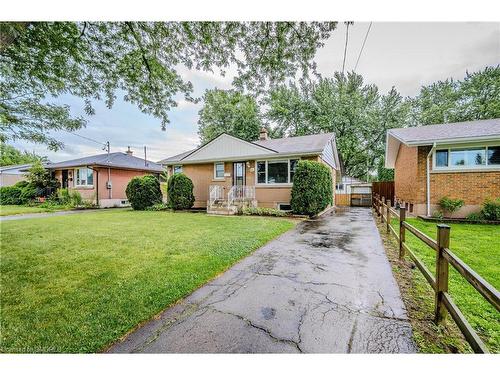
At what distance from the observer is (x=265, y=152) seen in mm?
12328

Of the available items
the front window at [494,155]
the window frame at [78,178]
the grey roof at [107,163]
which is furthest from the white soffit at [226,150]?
the window frame at [78,178]

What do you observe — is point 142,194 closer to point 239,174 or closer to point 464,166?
point 239,174

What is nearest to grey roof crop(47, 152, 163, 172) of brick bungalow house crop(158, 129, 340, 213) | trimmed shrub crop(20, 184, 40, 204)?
trimmed shrub crop(20, 184, 40, 204)

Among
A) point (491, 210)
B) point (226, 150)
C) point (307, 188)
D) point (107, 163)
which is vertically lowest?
point (491, 210)

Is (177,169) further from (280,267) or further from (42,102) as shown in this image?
(280,267)

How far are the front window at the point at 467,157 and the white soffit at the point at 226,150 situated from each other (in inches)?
276

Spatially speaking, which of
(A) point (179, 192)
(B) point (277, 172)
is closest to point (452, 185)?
(B) point (277, 172)

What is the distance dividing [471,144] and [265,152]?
8.32 m

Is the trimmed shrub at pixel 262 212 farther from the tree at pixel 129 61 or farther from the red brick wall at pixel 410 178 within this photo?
the tree at pixel 129 61

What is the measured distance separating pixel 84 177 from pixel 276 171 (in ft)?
50.1

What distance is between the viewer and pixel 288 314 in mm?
2621

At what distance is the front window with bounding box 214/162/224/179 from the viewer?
14224 mm

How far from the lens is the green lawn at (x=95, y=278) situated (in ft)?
7.55
